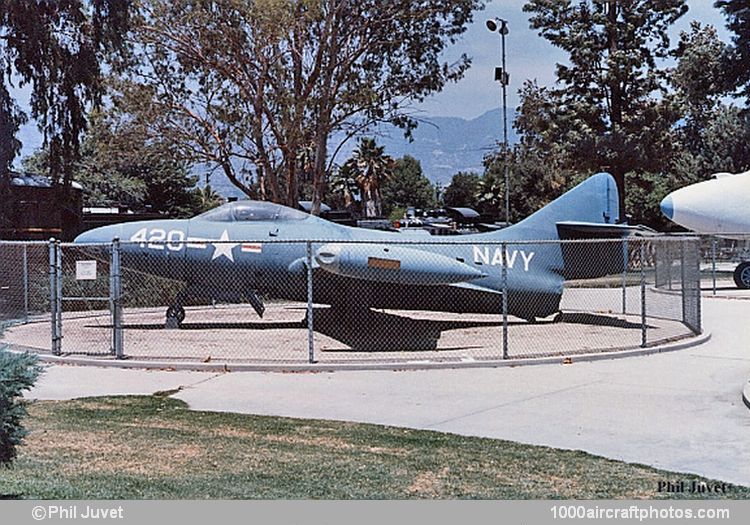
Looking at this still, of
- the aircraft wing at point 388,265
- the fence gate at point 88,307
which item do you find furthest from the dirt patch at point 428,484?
the fence gate at point 88,307

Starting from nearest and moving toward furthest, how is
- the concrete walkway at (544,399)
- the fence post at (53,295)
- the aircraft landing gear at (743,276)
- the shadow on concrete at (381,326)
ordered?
the concrete walkway at (544,399) < the fence post at (53,295) < the shadow on concrete at (381,326) < the aircraft landing gear at (743,276)

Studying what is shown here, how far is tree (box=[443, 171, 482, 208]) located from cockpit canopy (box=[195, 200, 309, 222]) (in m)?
71.1

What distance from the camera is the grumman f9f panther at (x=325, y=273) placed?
695 inches

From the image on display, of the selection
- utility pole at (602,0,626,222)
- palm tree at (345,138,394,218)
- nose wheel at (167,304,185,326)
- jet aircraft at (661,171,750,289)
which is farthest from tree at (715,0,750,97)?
palm tree at (345,138,394,218)

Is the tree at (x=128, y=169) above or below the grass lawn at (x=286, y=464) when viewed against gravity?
above

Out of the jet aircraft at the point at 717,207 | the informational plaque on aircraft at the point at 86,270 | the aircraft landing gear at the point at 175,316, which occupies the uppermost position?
the jet aircraft at the point at 717,207

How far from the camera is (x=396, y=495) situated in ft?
22.0

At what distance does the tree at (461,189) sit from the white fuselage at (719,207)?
6215 centimetres

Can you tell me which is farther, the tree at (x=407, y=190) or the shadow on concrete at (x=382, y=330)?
the tree at (x=407, y=190)

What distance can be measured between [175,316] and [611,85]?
26.5m

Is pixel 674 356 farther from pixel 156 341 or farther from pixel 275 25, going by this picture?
pixel 275 25

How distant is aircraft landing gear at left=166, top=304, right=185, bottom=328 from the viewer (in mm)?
18562

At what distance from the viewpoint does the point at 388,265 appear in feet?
49.3

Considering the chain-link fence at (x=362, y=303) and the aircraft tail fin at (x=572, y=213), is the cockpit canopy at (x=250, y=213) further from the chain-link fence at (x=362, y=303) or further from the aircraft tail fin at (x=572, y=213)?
the aircraft tail fin at (x=572, y=213)
